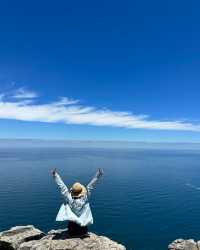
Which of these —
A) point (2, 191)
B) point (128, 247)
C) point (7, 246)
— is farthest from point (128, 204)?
point (7, 246)

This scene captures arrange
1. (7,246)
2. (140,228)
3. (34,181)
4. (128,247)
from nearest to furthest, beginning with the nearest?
(7,246) → (128,247) → (140,228) → (34,181)

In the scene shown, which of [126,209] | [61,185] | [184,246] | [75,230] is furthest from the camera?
[126,209]

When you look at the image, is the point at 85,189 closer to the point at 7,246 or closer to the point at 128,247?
the point at 7,246

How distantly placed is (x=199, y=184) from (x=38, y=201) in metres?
86.1

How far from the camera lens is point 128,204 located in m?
103

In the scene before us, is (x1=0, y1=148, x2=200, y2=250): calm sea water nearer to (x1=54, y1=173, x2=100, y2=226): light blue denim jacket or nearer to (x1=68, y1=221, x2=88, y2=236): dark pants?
Answer: (x1=68, y1=221, x2=88, y2=236): dark pants

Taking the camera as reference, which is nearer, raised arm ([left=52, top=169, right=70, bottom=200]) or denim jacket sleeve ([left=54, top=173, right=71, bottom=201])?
raised arm ([left=52, top=169, right=70, bottom=200])

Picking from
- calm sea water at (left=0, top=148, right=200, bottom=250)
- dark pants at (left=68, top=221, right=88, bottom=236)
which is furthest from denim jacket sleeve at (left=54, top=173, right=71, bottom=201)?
calm sea water at (left=0, top=148, right=200, bottom=250)

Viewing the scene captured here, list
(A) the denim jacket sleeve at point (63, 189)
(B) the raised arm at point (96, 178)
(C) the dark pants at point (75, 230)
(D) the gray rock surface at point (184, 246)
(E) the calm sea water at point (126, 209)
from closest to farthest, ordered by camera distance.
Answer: (A) the denim jacket sleeve at point (63, 189) < (B) the raised arm at point (96, 178) < (C) the dark pants at point (75, 230) < (D) the gray rock surface at point (184, 246) < (E) the calm sea water at point (126, 209)

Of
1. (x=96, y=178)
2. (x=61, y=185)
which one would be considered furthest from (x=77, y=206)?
(x=96, y=178)

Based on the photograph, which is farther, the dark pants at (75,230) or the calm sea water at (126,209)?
the calm sea water at (126,209)

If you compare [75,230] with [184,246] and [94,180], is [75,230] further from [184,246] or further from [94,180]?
[184,246]

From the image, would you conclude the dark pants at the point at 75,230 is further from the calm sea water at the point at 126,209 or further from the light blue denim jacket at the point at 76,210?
the calm sea water at the point at 126,209

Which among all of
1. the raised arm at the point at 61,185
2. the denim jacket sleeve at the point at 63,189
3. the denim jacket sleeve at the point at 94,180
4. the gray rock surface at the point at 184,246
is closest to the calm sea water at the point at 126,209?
the gray rock surface at the point at 184,246
